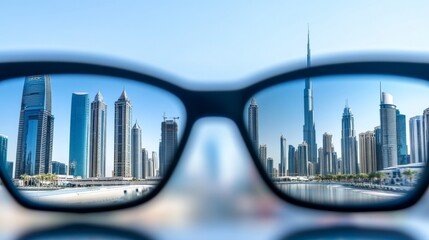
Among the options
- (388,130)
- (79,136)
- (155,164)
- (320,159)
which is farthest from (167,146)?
(388,130)

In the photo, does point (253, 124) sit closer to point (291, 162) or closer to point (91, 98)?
point (291, 162)

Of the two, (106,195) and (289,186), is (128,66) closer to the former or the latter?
(106,195)

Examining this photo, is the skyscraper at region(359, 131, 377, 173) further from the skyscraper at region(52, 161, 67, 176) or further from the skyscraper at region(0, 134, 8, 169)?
the skyscraper at region(0, 134, 8, 169)

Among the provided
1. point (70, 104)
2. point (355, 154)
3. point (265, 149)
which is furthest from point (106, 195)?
point (355, 154)

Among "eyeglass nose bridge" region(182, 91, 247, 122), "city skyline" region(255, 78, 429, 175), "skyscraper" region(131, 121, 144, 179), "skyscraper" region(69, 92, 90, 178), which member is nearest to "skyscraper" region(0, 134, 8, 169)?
"skyscraper" region(69, 92, 90, 178)

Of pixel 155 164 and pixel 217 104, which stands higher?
pixel 217 104

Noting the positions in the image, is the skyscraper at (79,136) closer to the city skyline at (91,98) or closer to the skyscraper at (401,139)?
the city skyline at (91,98)
